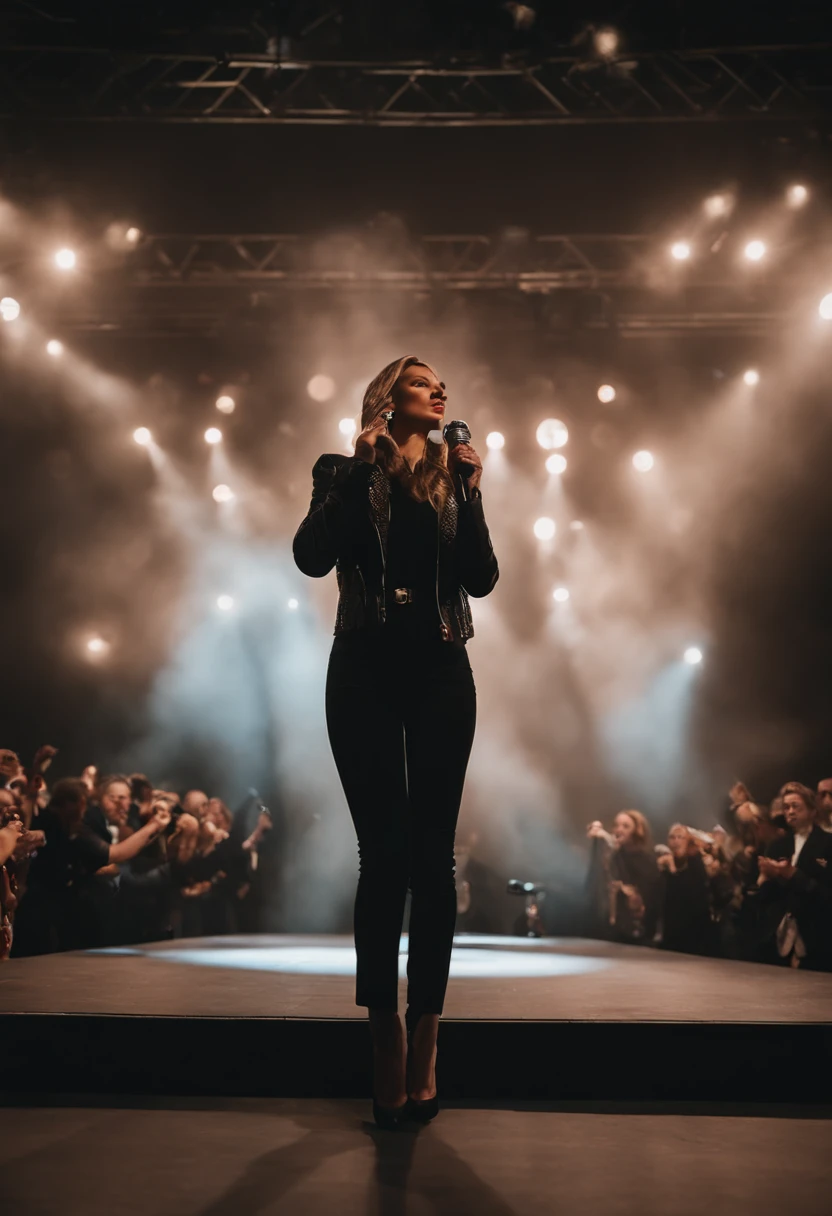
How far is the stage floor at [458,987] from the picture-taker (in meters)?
1.90

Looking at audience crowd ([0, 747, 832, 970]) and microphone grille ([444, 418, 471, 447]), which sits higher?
microphone grille ([444, 418, 471, 447])

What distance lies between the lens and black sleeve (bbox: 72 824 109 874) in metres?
3.91

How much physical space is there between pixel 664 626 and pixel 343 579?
9.15m

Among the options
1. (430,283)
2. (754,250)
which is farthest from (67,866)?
(754,250)

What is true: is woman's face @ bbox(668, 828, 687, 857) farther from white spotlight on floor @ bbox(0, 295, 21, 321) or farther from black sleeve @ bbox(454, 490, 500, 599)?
white spotlight on floor @ bbox(0, 295, 21, 321)

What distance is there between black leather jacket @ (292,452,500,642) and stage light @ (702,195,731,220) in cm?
699

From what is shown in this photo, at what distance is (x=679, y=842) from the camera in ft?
18.9

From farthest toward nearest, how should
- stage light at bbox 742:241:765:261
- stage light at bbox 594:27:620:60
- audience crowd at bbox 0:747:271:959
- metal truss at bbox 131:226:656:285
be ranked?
metal truss at bbox 131:226:656:285
stage light at bbox 742:241:765:261
stage light at bbox 594:27:620:60
audience crowd at bbox 0:747:271:959

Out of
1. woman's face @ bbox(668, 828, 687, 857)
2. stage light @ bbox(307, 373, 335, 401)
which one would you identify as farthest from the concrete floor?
stage light @ bbox(307, 373, 335, 401)

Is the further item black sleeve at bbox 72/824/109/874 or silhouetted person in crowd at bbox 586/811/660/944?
silhouetted person in crowd at bbox 586/811/660/944

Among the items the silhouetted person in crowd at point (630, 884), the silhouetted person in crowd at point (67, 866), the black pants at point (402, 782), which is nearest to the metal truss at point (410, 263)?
the silhouetted person in crowd at point (630, 884)

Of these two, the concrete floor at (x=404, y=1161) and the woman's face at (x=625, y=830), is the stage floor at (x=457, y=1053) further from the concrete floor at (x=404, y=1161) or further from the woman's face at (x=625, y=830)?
the woman's face at (x=625, y=830)

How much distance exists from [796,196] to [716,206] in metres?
0.57

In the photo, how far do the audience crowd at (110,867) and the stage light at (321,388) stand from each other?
4061 mm
